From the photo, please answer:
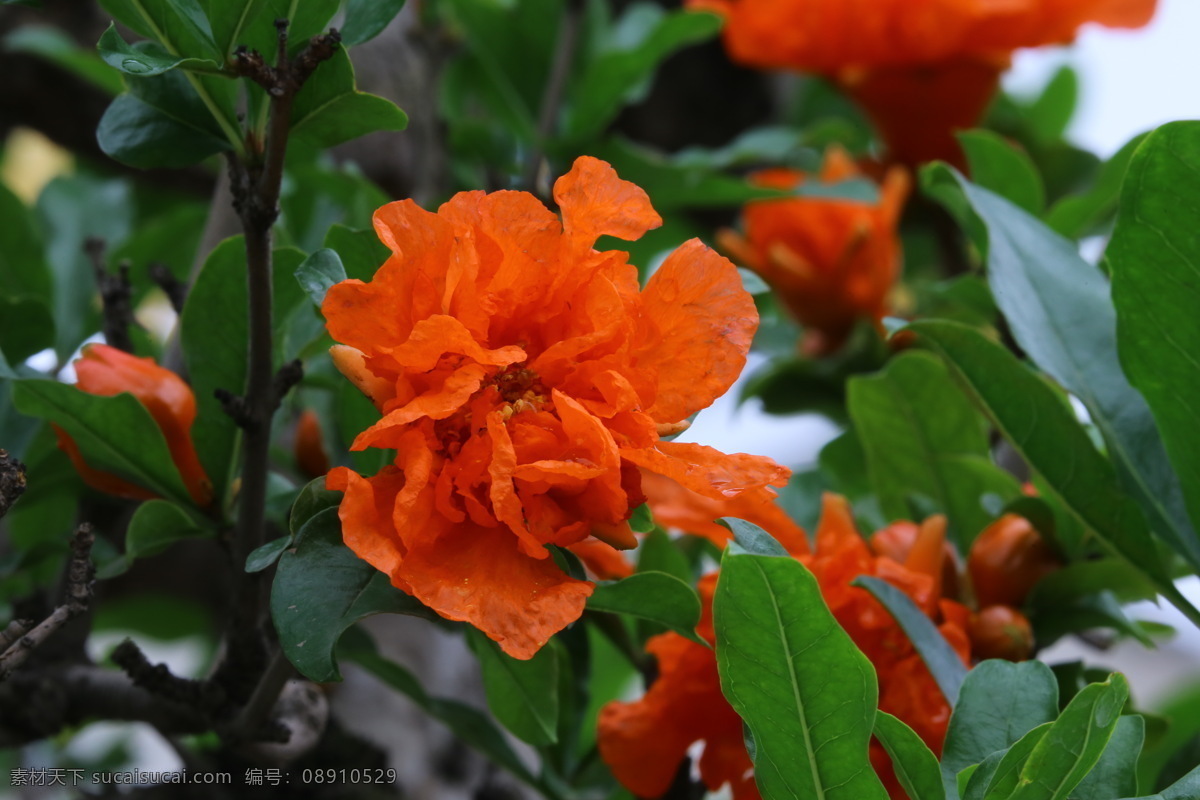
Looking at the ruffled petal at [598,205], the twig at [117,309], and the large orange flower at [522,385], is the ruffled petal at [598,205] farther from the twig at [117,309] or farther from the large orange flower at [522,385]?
the twig at [117,309]

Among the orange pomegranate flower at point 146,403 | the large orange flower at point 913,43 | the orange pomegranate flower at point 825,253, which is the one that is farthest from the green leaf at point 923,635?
the large orange flower at point 913,43

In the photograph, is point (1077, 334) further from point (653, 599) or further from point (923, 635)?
point (653, 599)

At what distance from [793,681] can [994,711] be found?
13cm

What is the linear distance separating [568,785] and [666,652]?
0.31 metres

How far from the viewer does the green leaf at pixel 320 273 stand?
0.61 m

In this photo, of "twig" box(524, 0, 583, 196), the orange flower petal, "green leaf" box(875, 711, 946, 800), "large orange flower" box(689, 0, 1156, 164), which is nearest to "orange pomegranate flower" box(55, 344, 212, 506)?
the orange flower petal

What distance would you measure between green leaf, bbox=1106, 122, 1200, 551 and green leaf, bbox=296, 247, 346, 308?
477mm

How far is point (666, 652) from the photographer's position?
0.76m

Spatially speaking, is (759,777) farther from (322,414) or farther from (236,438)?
(322,414)

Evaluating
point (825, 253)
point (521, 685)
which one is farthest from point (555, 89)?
point (521, 685)

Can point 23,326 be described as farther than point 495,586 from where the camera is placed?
Yes

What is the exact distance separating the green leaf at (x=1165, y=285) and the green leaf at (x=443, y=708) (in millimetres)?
548

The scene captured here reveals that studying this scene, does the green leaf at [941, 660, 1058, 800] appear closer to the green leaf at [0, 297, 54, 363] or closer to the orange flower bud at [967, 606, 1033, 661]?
the orange flower bud at [967, 606, 1033, 661]

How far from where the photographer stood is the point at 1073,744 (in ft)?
1.89
